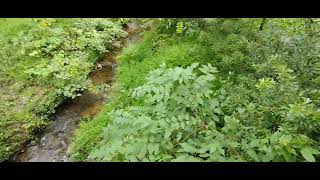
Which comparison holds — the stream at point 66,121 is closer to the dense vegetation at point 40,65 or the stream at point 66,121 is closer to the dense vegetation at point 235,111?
the dense vegetation at point 40,65

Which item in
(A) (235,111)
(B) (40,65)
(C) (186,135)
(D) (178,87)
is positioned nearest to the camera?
(C) (186,135)

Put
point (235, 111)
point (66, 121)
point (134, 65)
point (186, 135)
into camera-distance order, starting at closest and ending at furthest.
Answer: point (186, 135), point (235, 111), point (66, 121), point (134, 65)

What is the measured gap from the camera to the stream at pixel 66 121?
21.6ft

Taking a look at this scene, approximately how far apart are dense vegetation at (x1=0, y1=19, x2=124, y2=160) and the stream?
15cm

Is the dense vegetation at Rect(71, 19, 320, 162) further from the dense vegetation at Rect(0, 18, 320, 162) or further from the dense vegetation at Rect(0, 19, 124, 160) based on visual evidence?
the dense vegetation at Rect(0, 19, 124, 160)

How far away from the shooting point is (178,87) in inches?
155

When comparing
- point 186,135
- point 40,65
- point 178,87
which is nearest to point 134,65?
point 40,65

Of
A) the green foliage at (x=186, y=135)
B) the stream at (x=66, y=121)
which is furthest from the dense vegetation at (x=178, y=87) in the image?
the stream at (x=66, y=121)

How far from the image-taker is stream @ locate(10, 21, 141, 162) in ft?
21.6

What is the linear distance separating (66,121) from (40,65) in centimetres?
165

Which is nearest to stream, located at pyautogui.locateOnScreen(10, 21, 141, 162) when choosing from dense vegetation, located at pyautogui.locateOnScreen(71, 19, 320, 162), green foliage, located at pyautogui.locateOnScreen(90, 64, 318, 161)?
dense vegetation, located at pyautogui.locateOnScreen(71, 19, 320, 162)

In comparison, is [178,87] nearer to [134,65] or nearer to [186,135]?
[186,135]

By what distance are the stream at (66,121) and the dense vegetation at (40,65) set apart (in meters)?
0.15
